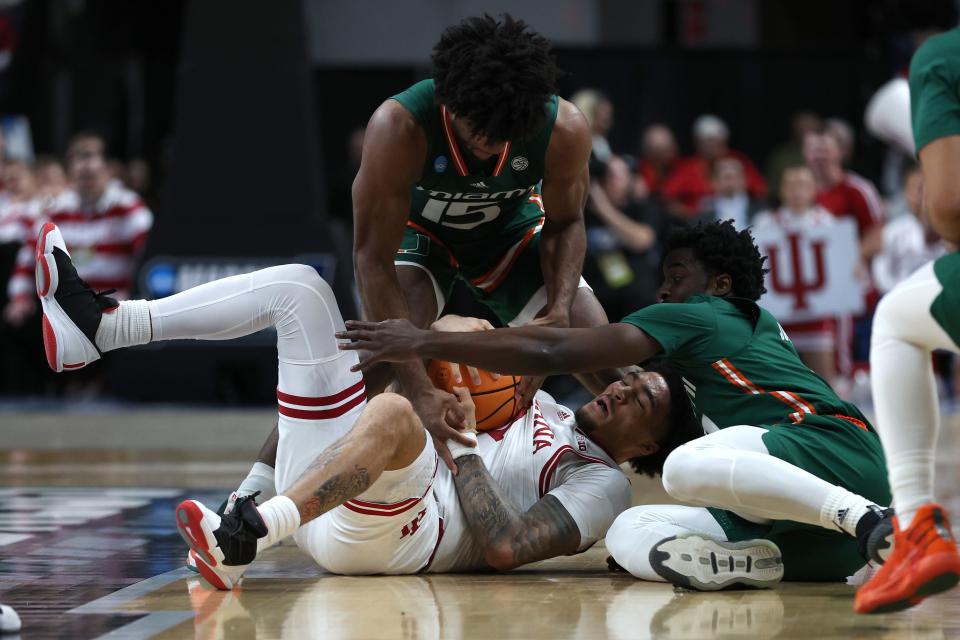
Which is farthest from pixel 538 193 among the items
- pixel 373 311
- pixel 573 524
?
pixel 573 524

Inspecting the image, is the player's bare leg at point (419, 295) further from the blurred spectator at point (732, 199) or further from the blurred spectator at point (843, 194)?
the blurred spectator at point (843, 194)

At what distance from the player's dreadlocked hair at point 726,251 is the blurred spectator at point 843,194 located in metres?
5.51

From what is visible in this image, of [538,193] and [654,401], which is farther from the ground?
[538,193]

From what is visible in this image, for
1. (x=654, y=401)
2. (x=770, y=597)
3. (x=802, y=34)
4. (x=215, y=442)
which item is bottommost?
(x=215, y=442)

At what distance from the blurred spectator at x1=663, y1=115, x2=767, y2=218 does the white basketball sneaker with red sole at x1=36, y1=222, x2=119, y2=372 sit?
662 cm

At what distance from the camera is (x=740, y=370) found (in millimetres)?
4012

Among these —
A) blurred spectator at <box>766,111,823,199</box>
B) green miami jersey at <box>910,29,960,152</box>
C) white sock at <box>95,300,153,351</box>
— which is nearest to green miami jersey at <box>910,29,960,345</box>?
green miami jersey at <box>910,29,960,152</box>

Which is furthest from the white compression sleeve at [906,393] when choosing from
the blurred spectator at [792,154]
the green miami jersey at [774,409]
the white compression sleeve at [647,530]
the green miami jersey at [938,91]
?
the blurred spectator at [792,154]

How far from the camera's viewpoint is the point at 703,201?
10133mm

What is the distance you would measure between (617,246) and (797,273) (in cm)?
119

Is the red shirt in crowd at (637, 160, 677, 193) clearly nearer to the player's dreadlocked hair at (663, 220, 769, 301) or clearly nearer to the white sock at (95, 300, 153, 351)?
the player's dreadlocked hair at (663, 220, 769, 301)

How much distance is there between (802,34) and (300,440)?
41.6 feet

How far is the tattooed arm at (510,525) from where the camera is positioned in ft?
13.2

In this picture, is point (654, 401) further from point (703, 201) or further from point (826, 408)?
point (703, 201)
